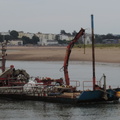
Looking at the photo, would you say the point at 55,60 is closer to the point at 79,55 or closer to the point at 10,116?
the point at 79,55

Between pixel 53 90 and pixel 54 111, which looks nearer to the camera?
pixel 54 111

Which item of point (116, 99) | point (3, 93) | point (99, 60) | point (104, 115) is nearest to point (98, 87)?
point (116, 99)

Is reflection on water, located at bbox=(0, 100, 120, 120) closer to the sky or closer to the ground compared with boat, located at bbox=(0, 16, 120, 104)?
closer to the ground

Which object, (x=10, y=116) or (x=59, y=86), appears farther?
(x=59, y=86)

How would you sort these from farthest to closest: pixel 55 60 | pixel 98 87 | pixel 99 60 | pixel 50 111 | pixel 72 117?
1. pixel 55 60
2. pixel 99 60
3. pixel 98 87
4. pixel 50 111
5. pixel 72 117

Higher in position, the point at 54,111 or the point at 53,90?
the point at 53,90

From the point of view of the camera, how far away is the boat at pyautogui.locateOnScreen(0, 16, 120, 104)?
41.4m

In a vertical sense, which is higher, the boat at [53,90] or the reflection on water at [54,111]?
the boat at [53,90]

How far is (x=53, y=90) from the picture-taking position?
144 ft

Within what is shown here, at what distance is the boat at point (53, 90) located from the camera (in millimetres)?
41406

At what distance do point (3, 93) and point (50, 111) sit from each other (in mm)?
7540

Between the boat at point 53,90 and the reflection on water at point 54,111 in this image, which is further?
the boat at point 53,90

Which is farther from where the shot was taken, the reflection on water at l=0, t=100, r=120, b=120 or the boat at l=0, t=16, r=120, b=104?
the boat at l=0, t=16, r=120, b=104

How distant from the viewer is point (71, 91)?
43531 millimetres
